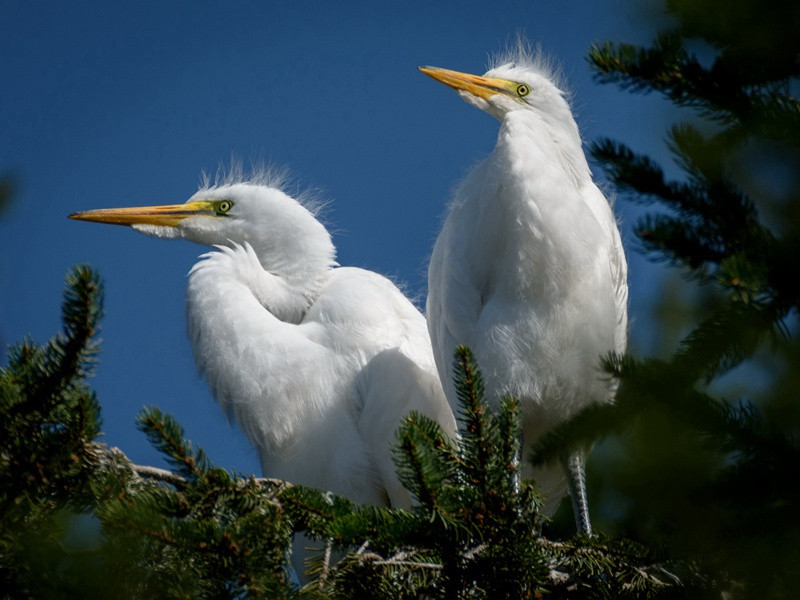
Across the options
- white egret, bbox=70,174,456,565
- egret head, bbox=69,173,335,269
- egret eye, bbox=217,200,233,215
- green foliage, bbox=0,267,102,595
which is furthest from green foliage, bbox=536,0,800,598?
egret eye, bbox=217,200,233,215

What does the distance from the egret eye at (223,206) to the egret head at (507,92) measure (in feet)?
4.17

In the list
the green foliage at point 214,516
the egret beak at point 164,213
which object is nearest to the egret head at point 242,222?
the egret beak at point 164,213

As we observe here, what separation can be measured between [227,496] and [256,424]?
247 cm

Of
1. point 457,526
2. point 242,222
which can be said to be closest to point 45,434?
point 457,526

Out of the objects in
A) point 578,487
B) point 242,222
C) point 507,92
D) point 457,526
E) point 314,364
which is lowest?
point 457,526

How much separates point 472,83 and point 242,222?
1.42 m

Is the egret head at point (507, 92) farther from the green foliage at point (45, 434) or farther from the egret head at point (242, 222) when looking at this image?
the green foliage at point (45, 434)

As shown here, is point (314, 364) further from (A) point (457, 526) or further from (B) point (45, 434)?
(B) point (45, 434)

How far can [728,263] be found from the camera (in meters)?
1.35

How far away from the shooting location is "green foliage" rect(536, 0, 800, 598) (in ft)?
4.64

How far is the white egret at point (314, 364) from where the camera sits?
4453 millimetres

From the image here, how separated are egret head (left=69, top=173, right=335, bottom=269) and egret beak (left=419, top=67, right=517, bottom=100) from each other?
107 centimetres

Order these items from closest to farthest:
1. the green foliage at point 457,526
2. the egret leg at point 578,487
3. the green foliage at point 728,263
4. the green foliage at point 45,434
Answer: the green foliage at point 728,263 → the green foliage at point 45,434 → the green foliage at point 457,526 → the egret leg at point 578,487

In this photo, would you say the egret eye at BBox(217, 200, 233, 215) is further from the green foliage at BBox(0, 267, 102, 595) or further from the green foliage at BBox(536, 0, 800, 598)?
the green foliage at BBox(536, 0, 800, 598)
